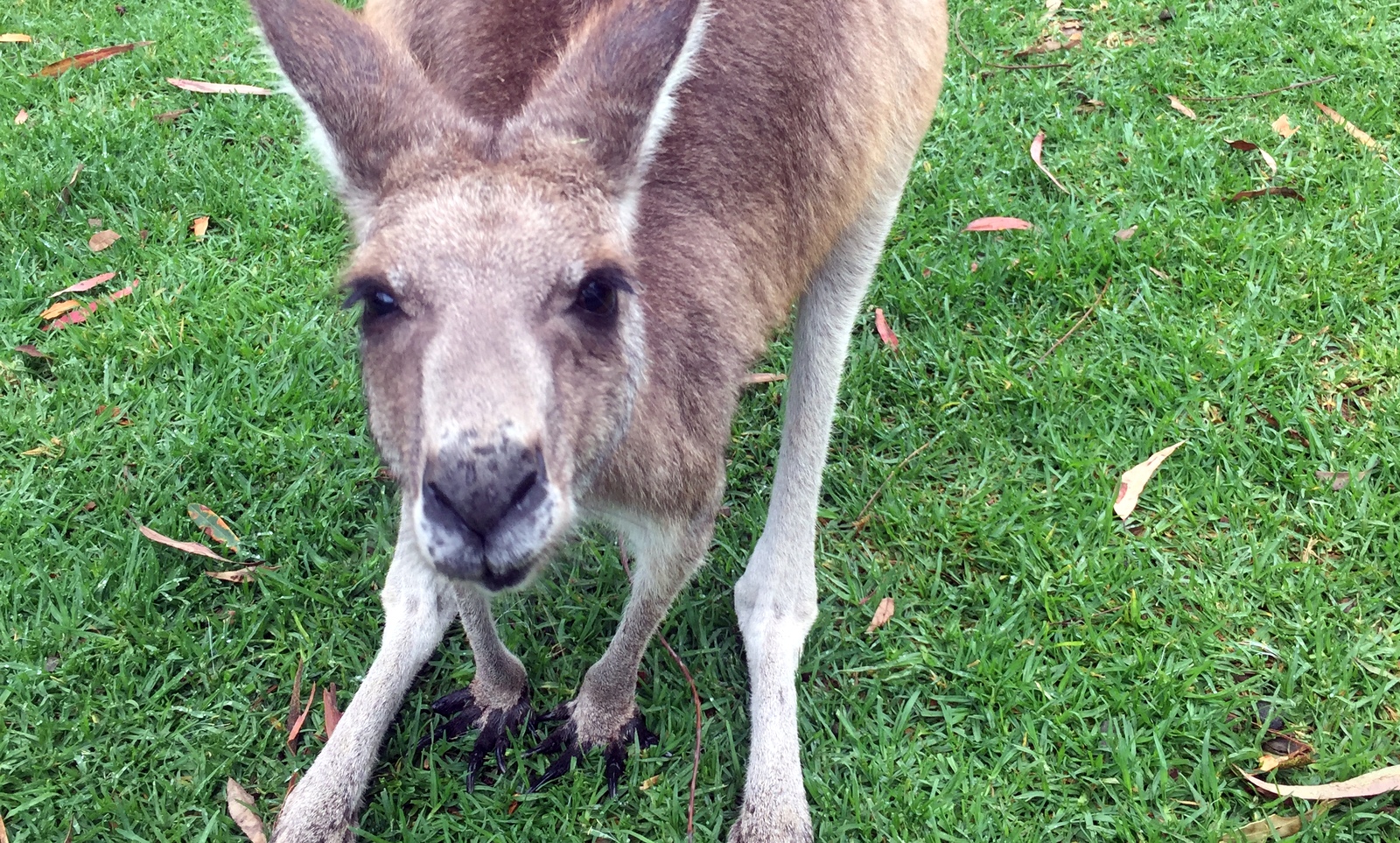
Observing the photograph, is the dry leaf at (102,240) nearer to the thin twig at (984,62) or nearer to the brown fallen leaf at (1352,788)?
the thin twig at (984,62)

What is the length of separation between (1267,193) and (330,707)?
11.8ft

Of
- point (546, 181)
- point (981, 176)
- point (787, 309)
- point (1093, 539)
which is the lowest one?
point (1093, 539)

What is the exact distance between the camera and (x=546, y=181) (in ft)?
5.95

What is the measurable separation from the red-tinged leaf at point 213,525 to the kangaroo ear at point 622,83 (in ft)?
5.45

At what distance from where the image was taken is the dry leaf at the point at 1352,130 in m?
3.85

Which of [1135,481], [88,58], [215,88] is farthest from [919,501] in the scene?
[88,58]

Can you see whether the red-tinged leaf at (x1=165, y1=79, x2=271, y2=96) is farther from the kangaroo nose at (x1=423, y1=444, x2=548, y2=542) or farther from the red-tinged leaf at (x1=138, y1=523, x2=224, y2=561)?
the kangaroo nose at (x1=423, y1=444, x2=548, y2=542)

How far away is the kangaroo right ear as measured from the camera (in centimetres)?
180

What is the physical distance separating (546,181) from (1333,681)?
2267 mm

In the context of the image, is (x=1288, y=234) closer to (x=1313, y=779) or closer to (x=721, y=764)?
(x=1313, y=779)

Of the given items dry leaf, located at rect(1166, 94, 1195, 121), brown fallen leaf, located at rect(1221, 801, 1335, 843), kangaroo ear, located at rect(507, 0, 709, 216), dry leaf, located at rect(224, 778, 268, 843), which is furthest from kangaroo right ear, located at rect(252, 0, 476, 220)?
dry leaf, located at rect(1166, 94, 1195, 121)

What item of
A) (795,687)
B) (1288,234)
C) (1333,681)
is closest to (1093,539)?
(1333,681)

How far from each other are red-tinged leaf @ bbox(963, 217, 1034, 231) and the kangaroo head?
Result: 206cm

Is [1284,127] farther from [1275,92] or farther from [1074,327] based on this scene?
[1074,327]
